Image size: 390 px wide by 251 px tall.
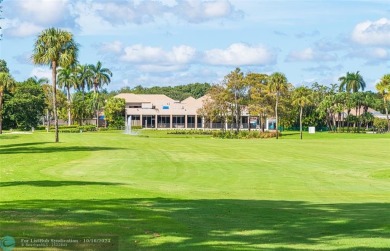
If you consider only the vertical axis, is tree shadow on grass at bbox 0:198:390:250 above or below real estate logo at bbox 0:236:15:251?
below

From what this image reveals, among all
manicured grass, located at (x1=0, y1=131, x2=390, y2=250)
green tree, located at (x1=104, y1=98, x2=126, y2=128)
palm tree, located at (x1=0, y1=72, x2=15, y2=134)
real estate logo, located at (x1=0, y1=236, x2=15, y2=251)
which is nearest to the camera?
real estate logo, located at (x1=0, y1=236, x2=15, y2=251)

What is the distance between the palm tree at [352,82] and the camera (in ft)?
550

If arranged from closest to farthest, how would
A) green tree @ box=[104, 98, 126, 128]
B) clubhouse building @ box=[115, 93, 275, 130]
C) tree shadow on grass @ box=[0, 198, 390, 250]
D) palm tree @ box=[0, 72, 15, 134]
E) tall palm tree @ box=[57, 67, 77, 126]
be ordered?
tree shadow on grass @ box=[0, 198, 390, 250], palm tree @ box=[0, 72, 15, 134], tall palm tree @ box=[57, 67, 77, 126], green tree @ box=[104, 98, 126, 128], clubhouse building @ box=[115, 93, 275, 130]

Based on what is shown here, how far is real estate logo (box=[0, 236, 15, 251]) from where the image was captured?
433 inches

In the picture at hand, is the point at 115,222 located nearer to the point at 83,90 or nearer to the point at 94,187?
the point at 94,187

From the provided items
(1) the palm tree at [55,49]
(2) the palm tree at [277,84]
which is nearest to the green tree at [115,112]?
(2) the palm tree at [277,84]

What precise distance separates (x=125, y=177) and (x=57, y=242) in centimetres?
2130

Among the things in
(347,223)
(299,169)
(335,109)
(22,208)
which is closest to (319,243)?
(347,223)

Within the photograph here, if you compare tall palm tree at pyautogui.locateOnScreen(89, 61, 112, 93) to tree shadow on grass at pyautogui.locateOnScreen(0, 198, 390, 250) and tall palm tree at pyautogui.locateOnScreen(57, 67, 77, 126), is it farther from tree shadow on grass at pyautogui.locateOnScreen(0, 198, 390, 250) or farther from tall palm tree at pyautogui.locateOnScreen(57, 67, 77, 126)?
tree shadow on grass at pyautogui.locateOnScreen(0, 198, 390, 250)

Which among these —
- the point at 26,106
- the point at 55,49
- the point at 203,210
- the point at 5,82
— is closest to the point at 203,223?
the point at 203,210

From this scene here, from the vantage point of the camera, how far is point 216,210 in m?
17.3

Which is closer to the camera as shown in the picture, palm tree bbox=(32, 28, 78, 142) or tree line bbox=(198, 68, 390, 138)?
palm tree bbox=(32, 28, 78, 142)

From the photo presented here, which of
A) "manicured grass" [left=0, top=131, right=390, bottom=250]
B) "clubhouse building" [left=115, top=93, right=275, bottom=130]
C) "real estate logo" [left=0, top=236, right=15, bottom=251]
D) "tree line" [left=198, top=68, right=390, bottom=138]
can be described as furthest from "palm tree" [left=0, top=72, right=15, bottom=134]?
"real estate logo" [left=0, top=236, right=15, bottom=251]

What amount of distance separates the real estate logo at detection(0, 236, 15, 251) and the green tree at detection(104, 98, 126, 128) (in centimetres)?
14289
